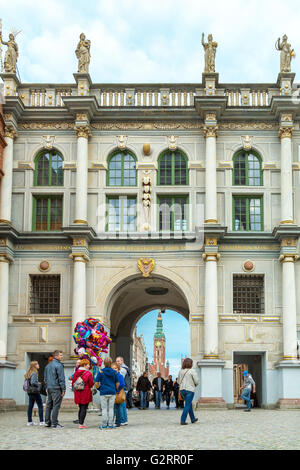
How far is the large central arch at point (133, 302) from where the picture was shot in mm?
34812

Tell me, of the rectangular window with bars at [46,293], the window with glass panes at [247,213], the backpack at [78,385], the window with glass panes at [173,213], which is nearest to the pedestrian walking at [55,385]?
the backpack at [78,385]

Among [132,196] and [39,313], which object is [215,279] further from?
[39,313]

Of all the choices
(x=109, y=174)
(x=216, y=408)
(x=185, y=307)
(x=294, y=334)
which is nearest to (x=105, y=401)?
(x=216, y=408)

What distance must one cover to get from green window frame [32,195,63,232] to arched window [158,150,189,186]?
495cm

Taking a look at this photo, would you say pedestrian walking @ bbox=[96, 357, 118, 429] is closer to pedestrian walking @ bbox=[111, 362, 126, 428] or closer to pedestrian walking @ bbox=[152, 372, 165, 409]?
pedestrian walking @ bbox=[111, 362, 126, 428]

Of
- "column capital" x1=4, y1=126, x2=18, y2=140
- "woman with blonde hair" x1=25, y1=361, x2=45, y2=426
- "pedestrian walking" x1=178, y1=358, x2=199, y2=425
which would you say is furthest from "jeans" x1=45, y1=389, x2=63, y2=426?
"column capital" x1=4, y1=126, x2=18, y2=140

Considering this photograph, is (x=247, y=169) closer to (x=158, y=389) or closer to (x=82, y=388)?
(x=158, y=389)

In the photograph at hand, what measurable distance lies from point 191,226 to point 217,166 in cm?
312

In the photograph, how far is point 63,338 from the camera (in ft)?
107

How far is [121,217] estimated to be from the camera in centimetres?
3388

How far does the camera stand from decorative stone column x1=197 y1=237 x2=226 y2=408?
30.8 metres

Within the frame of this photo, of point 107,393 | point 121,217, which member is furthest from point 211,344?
point 107,393

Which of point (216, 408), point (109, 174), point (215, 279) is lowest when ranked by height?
point (216, 408)

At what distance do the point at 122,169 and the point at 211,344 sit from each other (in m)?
9.32
